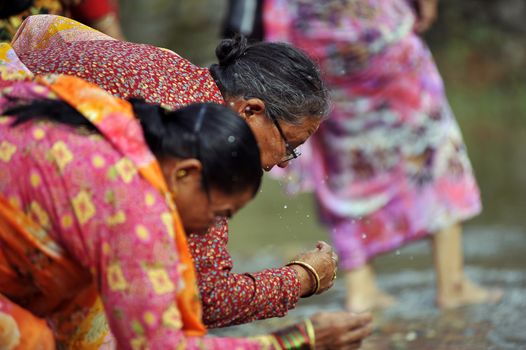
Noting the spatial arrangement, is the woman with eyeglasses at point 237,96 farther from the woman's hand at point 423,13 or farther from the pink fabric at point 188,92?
the woman's hand at point 423,13

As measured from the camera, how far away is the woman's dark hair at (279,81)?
107 inches

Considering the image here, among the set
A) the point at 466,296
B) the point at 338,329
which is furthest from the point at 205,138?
the point at 466,296

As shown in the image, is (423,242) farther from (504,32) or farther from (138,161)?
(504,32)

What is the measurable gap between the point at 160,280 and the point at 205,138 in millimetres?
298

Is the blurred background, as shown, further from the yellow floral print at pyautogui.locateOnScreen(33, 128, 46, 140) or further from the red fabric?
the yellow floral print at pyautogui.locateOnScreen(33, 128, 46, 140)

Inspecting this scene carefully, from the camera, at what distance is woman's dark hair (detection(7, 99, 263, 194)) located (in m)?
2.08

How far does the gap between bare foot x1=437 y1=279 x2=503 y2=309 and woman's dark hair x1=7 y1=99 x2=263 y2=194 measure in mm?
2869

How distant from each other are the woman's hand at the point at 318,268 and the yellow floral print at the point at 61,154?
0.86 m

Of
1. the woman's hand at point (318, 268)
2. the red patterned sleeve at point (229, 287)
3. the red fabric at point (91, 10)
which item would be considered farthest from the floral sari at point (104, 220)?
the red fabric at point (91, 10)

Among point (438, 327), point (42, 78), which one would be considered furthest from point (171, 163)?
point (438, 327)

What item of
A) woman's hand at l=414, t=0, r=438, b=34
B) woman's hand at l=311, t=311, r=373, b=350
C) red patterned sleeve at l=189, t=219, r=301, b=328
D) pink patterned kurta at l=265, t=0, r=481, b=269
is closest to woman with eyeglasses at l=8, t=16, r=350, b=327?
red patterned sleeve at l=189, t=219, r=301, b=328

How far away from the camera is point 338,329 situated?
2.22 metres

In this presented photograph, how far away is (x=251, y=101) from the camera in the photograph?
271 cm

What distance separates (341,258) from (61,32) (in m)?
2.49
